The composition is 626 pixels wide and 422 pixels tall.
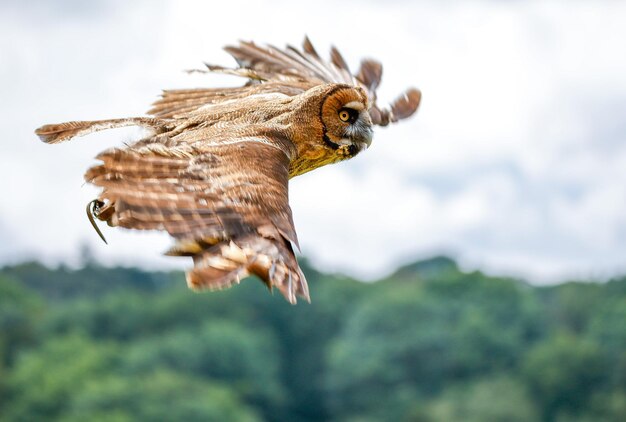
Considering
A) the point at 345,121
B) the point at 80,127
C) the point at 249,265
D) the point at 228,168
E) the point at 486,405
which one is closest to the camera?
the point at 249,265

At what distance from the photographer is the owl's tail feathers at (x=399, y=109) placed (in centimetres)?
958

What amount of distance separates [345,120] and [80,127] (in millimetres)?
1631

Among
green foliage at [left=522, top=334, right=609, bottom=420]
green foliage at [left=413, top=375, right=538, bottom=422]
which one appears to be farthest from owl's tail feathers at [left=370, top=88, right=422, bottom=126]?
green foliage at [left=522, top=334, right=609, bottom=420]

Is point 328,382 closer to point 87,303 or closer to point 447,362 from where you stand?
Result: point 447,362

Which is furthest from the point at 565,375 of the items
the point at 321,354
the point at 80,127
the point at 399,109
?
the point at 80,127

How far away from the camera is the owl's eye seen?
7944 mm

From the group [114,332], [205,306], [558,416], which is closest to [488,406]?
[558,416]

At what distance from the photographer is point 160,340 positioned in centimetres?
11231

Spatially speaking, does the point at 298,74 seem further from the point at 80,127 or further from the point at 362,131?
the point at 80,127

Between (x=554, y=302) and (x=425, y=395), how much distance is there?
2866 centimetres

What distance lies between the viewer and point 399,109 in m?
9.76

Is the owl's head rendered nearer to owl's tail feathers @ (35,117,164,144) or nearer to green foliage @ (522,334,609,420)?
owl's tail feathers @ (35,117,164,144)

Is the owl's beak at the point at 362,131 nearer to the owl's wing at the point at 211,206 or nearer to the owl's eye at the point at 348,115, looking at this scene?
the owl's eye at the point at 348,115

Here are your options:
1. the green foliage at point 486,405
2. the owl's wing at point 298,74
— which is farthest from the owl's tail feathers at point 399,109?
the green foliage at point 486,405
